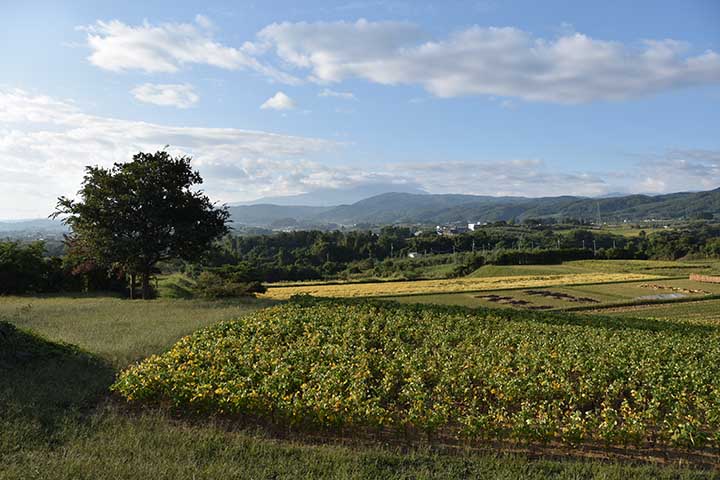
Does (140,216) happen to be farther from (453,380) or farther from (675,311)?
(675,311)

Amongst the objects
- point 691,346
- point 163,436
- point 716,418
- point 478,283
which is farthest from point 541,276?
point 163,436

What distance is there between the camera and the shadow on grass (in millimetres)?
7883

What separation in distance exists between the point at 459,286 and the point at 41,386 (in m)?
43.3

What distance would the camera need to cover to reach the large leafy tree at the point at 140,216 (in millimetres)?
26219

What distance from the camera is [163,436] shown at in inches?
313

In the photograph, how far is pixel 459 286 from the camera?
164 feet

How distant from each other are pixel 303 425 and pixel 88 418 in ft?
12.6

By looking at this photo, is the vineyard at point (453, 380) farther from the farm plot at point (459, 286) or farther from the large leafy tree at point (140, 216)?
the farm plot at point (459, 286)

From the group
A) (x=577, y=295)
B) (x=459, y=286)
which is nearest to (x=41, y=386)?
(x=577, y=295)

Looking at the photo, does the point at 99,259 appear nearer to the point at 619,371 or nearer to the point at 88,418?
the point at 88,418

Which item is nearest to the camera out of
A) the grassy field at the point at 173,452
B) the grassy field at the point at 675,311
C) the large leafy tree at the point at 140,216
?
the grassy field at the point at 173,452

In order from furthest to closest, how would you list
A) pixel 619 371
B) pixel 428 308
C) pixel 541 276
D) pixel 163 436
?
1. pixel 541 276
2. pixel 428 308
3. pixel 619 371
4. pixel 163 436

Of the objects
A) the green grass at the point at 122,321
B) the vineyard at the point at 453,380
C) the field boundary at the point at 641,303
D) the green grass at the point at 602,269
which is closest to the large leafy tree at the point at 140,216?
the green grass at the point at 122,321

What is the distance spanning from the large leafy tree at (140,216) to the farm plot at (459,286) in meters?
16.4
